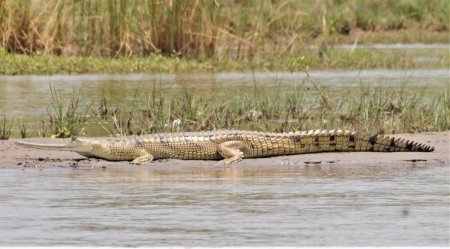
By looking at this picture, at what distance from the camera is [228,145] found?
11445mm

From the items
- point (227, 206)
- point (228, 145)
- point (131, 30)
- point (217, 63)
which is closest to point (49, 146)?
point (228, 145)

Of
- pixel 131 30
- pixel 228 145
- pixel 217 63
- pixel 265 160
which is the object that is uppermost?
pixel 131 30

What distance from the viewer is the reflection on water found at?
7.21 meters

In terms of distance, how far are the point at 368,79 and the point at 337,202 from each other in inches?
469

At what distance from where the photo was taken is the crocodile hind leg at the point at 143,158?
1136 cm

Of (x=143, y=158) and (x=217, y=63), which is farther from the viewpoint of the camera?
(x=217, y=63)

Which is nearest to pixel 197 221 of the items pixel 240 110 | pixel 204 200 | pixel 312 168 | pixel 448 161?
pixel 204 200

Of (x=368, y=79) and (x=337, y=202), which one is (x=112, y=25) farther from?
(x=337, y=202)

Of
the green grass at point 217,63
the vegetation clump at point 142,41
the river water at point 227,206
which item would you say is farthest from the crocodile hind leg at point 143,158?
the vegetation clump at point 142,41

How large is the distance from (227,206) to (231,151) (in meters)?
2.98

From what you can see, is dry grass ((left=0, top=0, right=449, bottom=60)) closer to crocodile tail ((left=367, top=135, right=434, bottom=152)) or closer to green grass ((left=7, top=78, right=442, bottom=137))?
green grass ((left=7, top=78, right=442, bottom=137))

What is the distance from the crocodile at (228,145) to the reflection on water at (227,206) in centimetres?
42

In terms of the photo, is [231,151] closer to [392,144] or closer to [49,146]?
[392,144]

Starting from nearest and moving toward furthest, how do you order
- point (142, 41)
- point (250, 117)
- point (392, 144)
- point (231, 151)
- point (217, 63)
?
point (231, 151), point (392, 144), point (250, 117), point (217, 63), point (142, 41)
